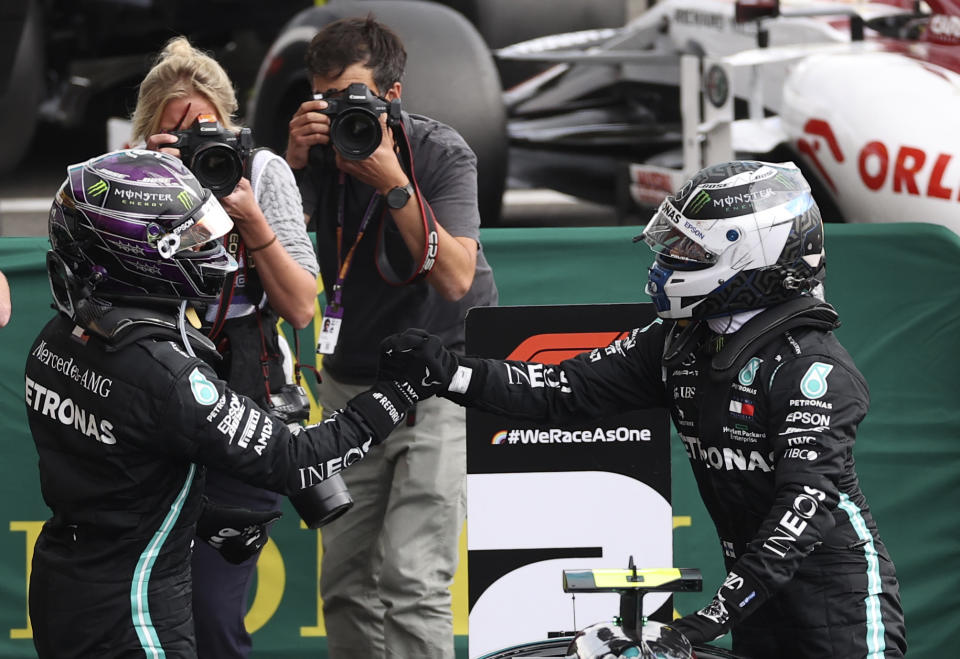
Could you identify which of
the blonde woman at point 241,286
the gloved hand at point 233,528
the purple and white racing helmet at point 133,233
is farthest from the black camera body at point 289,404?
the purple and white racing helmet at point 133,233

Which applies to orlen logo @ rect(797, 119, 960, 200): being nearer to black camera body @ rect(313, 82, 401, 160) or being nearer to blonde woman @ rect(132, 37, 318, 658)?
black camera body @ rect(313, 82, 401, 160)

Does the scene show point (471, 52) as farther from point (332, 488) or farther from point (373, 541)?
point (332, 488)

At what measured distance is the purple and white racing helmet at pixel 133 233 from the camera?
2941 mm

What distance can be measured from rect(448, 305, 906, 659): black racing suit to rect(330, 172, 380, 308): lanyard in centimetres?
101

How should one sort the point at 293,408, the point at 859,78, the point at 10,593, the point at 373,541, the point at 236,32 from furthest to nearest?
the point at 236,32, the point at 859,78, the point at 10,593, the point at 373,541, the point at 293,408

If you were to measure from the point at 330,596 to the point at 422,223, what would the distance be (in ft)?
3.86

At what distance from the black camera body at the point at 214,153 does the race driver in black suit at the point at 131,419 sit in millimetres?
425

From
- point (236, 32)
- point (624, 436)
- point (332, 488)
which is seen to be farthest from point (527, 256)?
point (236, 32)

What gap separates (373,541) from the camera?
414cm

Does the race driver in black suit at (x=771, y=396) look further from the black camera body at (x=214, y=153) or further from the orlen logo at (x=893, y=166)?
the orlen logo at (x=893, y=166)

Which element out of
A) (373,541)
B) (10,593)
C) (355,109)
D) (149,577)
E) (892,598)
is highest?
(355,109)

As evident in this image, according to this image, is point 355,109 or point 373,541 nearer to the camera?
point 355,109

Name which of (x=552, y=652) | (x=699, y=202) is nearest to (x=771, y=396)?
(x=699, y=202)

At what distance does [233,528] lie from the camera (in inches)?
136
